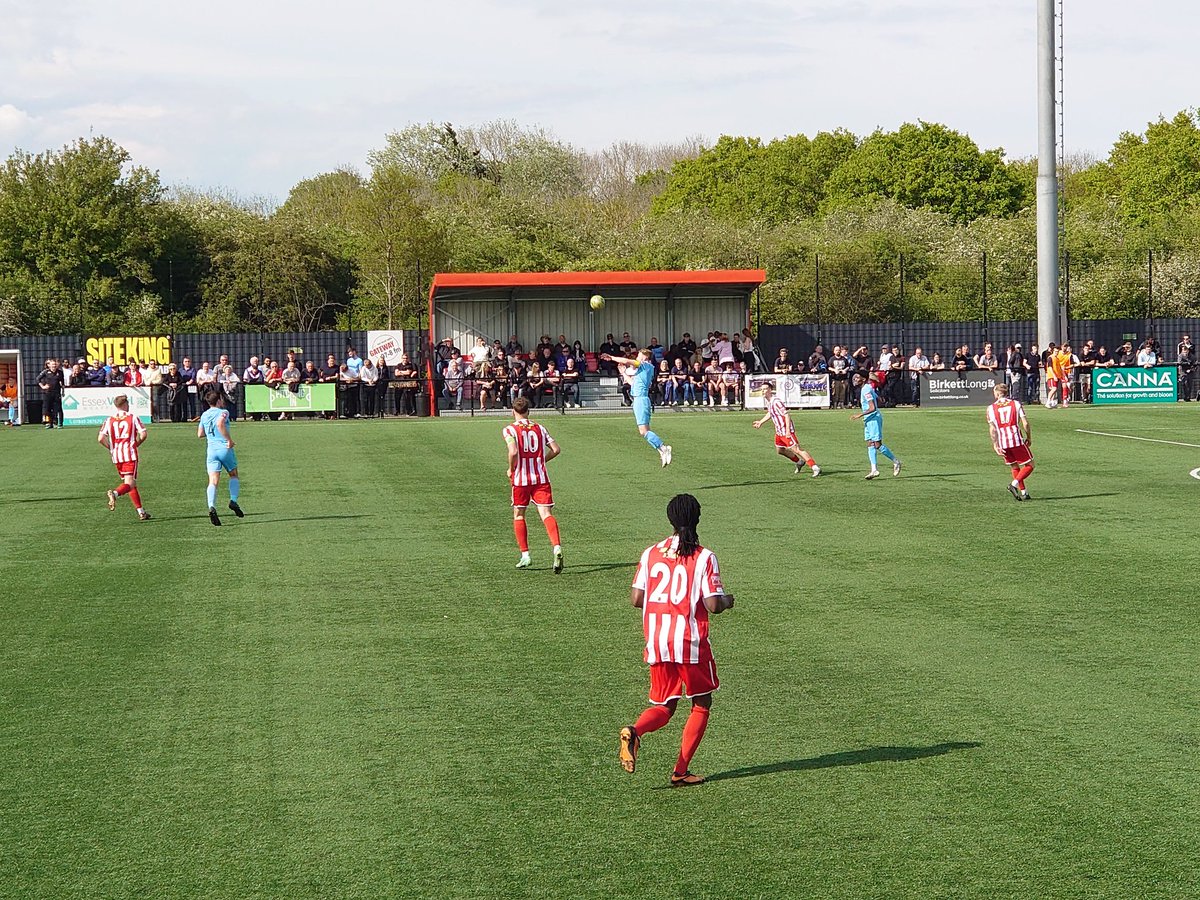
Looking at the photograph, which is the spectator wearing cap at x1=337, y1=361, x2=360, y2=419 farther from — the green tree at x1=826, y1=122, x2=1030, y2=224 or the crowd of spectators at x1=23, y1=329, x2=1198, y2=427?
the green tree at x1=826, y1=122, x2=1030, y2=224

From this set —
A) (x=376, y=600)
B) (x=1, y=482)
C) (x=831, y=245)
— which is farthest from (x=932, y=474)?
(x=831, y=245)

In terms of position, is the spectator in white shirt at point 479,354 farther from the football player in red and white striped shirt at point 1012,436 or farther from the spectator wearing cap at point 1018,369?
the football player in red and white striped shirt at point 1012,436

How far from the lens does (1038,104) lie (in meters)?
41.6

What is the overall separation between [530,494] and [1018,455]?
8215 millimetres

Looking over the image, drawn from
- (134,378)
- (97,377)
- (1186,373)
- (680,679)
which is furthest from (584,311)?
(680,679)

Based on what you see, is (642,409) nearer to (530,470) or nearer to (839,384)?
(530,470)

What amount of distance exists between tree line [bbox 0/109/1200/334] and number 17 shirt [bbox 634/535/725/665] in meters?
41.0

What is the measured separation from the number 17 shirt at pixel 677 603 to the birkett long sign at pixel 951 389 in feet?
110

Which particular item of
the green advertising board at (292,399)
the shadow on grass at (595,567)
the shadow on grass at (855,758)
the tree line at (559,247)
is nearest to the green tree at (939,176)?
the tree line at (559,247)

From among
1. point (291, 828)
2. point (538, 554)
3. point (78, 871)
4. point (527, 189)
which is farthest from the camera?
point (527, 189)

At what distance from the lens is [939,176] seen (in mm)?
72875

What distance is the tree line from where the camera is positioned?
→ 5412cm

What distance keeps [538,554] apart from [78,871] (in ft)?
31.1

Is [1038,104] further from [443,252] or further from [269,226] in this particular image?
[269,226]
